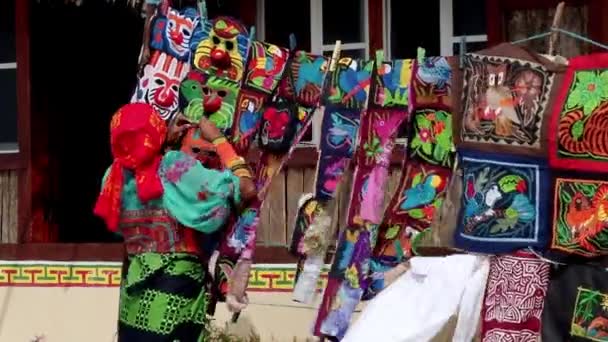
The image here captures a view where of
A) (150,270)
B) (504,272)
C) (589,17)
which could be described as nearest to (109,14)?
(589,17)

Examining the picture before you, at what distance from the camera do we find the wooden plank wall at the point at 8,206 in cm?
842

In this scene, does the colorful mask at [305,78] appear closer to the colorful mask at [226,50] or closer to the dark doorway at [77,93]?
the colorful mask at [226,50]

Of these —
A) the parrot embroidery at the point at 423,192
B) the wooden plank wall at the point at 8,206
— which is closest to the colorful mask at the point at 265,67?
the parrot embroidery at the point at 423,192

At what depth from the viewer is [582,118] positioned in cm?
462

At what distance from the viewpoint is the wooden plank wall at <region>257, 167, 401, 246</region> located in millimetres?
7844

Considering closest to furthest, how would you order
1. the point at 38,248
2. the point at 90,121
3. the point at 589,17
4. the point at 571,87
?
the point at 571,87
the point at 589,17
the point at 38,248
the point at 90,121

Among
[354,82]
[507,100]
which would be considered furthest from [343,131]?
[507,100]

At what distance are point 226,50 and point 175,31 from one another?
0.86 feet

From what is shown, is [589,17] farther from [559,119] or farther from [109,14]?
[109,14]

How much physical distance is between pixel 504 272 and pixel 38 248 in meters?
4.27

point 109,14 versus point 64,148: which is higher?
point 109,14

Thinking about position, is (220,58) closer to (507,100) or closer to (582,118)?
(507,100)

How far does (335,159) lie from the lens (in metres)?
5.46

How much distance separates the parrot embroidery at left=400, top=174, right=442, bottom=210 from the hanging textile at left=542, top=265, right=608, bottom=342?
2.11 ft
